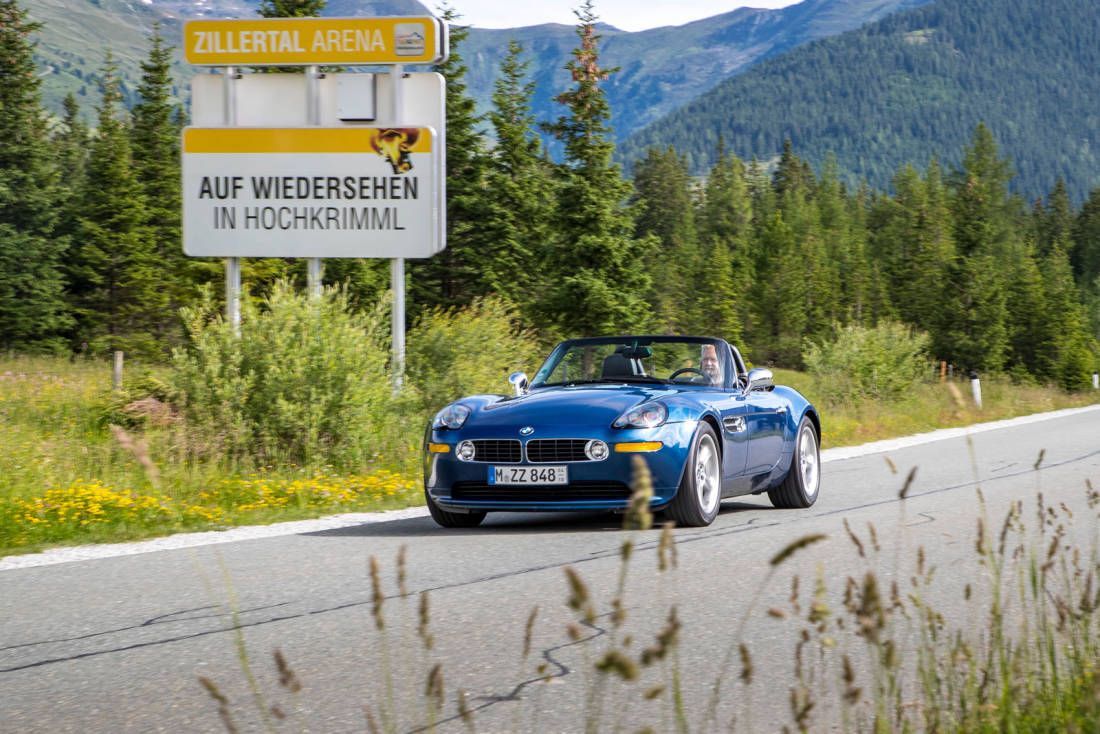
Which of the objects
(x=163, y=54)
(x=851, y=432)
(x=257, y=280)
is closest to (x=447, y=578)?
(x=851, y=432)

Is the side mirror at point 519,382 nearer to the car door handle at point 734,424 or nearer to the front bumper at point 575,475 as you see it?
the front bumper at point 575,475

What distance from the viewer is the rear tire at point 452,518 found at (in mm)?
9246

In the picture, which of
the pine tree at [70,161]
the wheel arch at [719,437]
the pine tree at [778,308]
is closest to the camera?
the wheel arch at [719,437]

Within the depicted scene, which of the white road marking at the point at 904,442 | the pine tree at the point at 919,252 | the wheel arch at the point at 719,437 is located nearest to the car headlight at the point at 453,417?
the wheel arch at the point at 719,437

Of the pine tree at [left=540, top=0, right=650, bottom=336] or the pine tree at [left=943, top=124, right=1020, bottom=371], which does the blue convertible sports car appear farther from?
the pine tree at [left=943, top=124, right=1020, bottom=371]

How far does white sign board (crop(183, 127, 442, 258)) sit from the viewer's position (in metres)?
18.2

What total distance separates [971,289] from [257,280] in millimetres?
60024

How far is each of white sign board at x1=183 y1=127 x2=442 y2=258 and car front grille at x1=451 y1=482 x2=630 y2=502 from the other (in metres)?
9.94

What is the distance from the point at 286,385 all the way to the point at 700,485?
6.81 meters

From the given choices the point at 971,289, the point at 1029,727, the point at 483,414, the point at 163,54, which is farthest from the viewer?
the point at 971,289

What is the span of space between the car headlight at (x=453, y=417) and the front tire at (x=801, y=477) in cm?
301

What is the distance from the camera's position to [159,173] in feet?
190

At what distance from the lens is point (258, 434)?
561 inches

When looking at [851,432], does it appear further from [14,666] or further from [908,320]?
[908,320]
